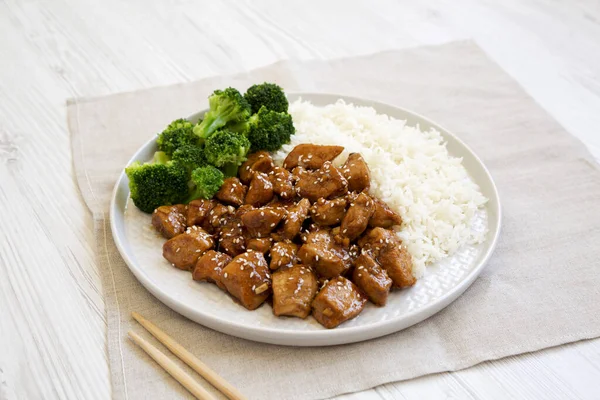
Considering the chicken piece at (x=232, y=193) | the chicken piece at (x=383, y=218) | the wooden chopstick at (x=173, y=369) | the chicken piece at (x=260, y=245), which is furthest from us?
the chicken piece at (x=232, y=193)

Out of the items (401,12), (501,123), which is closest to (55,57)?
(401,12)

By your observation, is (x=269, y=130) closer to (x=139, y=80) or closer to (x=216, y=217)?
(x=216, y=217)

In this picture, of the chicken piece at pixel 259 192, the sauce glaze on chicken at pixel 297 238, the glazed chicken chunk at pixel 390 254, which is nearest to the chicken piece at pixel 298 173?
the sauce glaze on chicken at pixel 297 238

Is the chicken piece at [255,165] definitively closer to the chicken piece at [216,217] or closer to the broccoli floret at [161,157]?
the chicken piece at [216,217]

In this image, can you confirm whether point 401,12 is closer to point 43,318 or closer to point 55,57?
point 55,57

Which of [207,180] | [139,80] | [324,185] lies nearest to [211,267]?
[207,180]

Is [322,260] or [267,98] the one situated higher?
[267,98]
